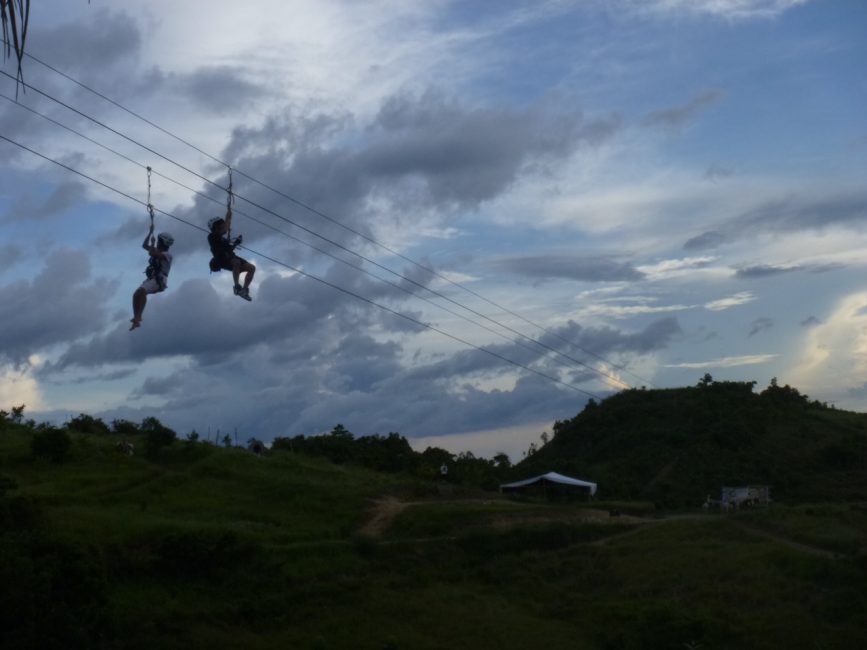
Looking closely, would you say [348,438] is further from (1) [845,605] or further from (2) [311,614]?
(1) [845,605]

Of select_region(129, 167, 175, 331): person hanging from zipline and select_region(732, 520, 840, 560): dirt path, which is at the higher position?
select_region(129, 167, 175, 331): person hanging from zipline

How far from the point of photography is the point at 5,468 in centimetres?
3606

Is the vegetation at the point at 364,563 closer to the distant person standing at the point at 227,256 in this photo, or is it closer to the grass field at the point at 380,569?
the grass field at the point at 380,569

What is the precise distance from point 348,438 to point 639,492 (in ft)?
Result: 49.6

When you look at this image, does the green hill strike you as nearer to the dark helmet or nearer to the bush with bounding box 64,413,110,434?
the bush with bounding box 64,413,110,434

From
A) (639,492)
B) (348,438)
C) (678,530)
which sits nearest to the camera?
(678,530)

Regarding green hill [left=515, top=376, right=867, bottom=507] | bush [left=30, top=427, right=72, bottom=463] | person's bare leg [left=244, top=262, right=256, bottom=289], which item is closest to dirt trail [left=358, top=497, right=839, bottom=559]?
bush [left=30, top=427, right=72, bottom=463]

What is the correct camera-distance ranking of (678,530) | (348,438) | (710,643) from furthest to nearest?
(348,438) → (678,530) → (710,643)

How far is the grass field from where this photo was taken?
77.9 feet

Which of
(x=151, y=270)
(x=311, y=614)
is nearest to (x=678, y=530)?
(x=311, y=614)

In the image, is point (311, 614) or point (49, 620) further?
point (311, 614)

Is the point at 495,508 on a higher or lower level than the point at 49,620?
higher

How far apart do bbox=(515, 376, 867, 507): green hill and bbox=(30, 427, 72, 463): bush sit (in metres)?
22.8

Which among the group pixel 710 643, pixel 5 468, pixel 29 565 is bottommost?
pixel 710 643
